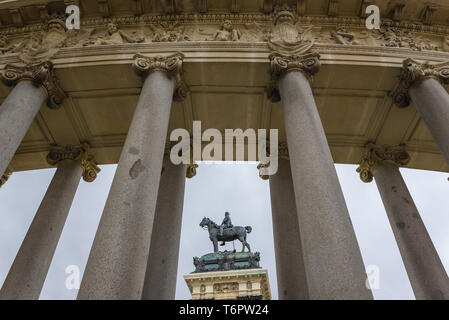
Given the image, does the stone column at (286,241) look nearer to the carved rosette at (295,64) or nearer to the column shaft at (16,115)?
the carved rosette at (295,64)

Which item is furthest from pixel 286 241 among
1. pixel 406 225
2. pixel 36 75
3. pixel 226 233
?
pixel 226 233

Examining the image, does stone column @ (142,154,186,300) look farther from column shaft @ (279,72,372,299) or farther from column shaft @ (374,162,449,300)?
column shaft @ (374,162,449,300)

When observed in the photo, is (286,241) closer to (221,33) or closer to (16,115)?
(221,33)

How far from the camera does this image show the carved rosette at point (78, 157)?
22938 millimetres

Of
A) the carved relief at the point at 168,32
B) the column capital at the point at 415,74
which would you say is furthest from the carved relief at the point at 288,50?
the carved relief at the point at 168,32

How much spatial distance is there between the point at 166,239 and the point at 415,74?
15.8 meters

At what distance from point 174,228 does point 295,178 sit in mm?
8493

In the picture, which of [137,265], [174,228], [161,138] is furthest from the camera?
[174,228]

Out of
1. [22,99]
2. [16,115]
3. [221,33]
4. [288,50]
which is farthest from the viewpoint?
[221,33]

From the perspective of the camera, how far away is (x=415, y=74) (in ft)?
57.2

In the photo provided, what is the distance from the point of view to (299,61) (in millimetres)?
17125

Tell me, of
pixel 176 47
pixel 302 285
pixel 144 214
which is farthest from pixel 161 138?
pixel 302 285

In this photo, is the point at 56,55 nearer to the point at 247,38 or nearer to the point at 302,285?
the point at 247,38
